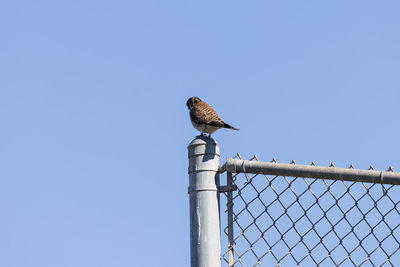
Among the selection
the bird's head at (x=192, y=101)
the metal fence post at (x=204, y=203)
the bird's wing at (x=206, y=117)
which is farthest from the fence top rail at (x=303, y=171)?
the bird's head at (x=192, y=101)

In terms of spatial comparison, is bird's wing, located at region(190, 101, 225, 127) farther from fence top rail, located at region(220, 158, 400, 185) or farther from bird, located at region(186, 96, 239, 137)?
fence top rail, located at region(220, 158, 400, 185)

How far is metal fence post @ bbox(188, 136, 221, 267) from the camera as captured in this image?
2.49 meters

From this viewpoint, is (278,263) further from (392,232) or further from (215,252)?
(392,232)

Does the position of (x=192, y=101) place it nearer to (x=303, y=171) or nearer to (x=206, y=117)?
(x=206, y=117)

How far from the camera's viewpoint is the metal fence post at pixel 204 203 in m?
2.49

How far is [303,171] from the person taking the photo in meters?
2.62

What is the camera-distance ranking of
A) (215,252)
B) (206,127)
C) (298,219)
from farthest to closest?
(206,127) → (298,219) → (215,252)

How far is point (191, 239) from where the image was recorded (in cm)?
254

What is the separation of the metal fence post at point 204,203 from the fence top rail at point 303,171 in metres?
0.09

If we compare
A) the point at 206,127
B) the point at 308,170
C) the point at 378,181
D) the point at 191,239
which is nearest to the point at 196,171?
the point at 191,239

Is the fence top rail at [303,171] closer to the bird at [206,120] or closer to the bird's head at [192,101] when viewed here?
the bird at [206,120]

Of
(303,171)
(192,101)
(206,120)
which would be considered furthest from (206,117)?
(303,171)

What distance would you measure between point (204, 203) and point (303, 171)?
45 cm

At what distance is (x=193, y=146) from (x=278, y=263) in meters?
0.62
